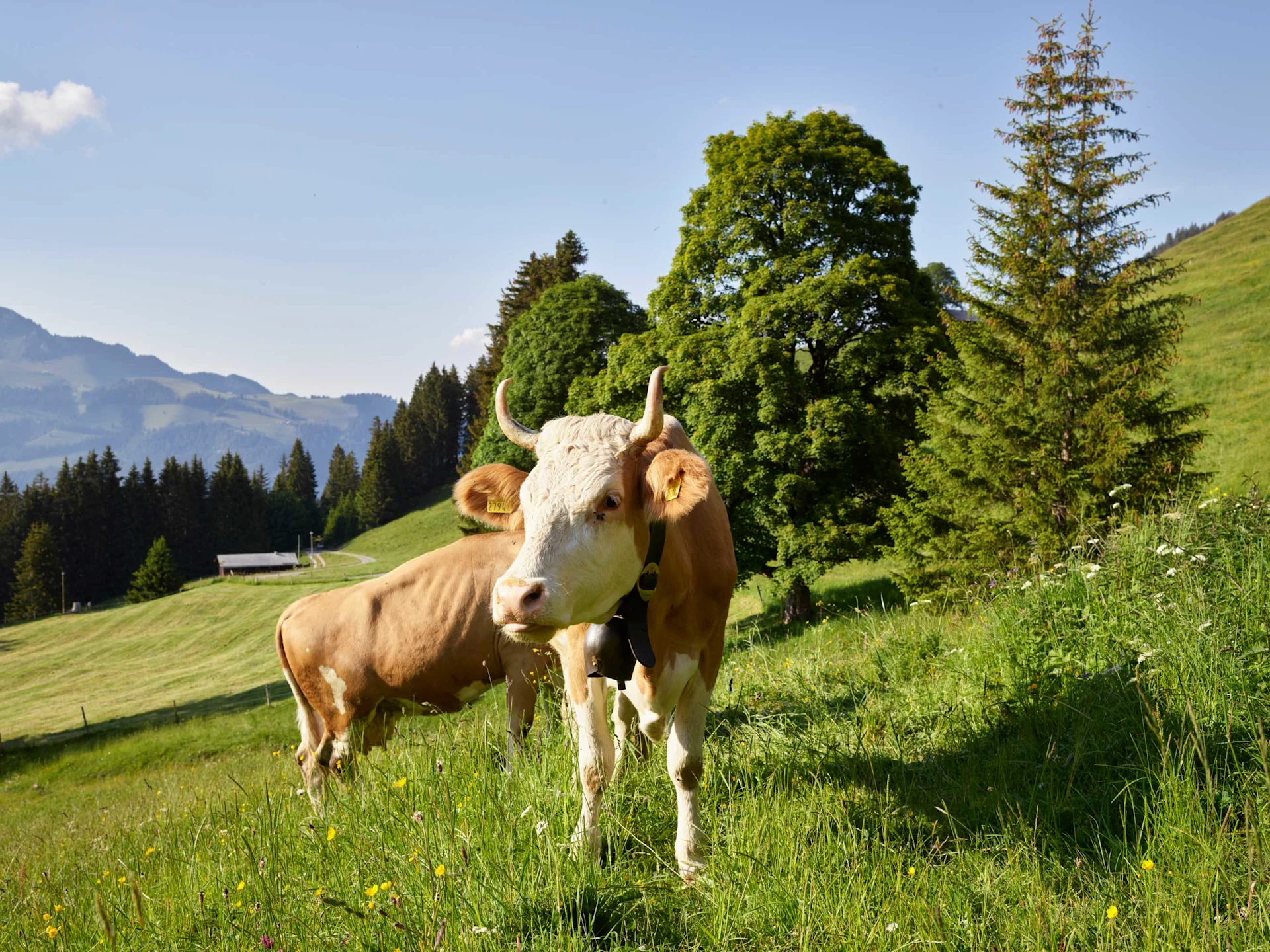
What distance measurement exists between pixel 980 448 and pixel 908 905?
868cm

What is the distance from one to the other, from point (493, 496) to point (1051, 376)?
28.2 feet

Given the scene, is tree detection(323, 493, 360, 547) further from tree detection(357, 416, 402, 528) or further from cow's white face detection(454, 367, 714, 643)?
cow's white face detection(454, 367, 714, 643)

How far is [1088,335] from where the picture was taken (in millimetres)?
9961

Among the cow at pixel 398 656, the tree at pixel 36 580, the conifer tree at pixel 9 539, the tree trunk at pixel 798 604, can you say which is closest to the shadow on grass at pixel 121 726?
the tree trunk at pixel 798 604

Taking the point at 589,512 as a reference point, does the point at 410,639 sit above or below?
below

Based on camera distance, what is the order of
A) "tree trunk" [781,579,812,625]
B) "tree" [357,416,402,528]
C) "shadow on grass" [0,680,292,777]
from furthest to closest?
1. "tree" [357,416,402,528]
2. "shadow on grass" [0,680,292,777]
3. "tree trunk" [781,579,812,625]

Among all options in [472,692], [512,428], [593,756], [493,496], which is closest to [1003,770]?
[593,756]

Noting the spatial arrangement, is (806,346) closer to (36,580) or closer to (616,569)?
(616,569)

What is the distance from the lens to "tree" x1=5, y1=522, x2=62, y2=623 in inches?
3059

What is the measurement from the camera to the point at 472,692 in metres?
6.74

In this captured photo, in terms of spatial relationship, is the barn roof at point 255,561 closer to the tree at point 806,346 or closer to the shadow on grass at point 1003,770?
the tree at point 806,346

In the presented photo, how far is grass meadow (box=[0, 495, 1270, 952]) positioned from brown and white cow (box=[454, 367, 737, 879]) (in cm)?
29

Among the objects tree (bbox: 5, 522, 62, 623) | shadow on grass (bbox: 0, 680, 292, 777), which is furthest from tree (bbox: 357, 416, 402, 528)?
shadow on grass (bbox: 0, 680, 292, 777)

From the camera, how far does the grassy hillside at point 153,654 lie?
3156cm
